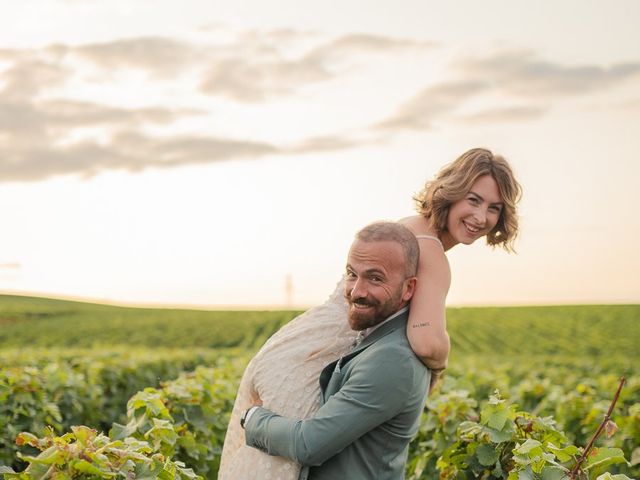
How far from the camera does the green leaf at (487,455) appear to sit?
4629 mm

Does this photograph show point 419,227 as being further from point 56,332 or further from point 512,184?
point 56,332

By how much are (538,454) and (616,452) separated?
0.40 metres

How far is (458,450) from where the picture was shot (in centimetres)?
498

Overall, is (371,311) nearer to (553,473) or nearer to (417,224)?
(417,224)

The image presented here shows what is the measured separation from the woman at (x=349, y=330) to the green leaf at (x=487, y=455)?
108 centimetres

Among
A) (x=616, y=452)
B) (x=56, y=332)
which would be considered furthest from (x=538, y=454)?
(x=56, y=332)

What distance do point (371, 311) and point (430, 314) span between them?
0.30m

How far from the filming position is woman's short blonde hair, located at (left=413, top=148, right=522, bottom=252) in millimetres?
4164

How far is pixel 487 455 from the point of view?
4.67 meters

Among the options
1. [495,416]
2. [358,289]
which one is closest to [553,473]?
[495,416]

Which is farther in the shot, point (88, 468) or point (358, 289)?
point (358, 289)

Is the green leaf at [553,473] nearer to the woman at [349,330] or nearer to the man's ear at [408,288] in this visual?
the woman at [349,330]

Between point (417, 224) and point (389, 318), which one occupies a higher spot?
point (417, 224)

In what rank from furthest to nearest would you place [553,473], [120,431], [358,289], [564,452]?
[120,431]
[564,452]
[553,473]
[358,289]
